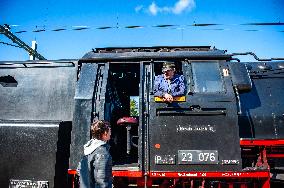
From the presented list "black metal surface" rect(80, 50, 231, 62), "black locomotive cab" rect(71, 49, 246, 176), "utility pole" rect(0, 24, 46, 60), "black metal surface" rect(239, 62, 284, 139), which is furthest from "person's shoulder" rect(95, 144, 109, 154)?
"utility pole" rect(0, 24, 46, 60)

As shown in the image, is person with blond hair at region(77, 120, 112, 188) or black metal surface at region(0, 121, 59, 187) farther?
black metal surface at region(0, 121, 59, 187)

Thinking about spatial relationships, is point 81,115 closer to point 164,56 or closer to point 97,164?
point 97,164

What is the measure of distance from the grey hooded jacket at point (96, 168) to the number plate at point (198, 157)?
1.49m

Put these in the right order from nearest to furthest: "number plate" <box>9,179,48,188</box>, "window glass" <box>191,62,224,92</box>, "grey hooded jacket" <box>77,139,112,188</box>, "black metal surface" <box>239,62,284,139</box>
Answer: "grey hooded jacket" <box>77,139,112,188</box>, "number plate" <box>9,179,48,188</box>, "window glass" <box>191,62,224,92</box>, "black metal surface" <box>239,62,284,139</box>

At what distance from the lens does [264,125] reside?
4785 millimetres

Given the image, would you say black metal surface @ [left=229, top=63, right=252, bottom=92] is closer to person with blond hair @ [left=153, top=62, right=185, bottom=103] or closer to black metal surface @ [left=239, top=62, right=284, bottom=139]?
black metal surface @ [left=239, top=62, right=284, bottom=139]

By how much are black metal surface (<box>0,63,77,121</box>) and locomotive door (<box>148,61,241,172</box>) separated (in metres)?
1.64

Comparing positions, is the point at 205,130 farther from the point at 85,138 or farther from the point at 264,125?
the point at 85,138

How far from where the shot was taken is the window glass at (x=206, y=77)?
4.47 meters

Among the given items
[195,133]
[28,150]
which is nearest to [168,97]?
[195,133]

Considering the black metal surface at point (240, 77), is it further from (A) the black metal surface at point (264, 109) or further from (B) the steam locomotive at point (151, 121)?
(A) the black metal surface at point (264, 109)

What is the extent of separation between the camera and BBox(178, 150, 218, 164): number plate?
4.11m

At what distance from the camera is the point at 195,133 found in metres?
4.21

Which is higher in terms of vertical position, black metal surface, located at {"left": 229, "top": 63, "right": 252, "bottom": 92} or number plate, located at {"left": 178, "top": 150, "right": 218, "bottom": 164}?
black metal surface, located at {"left": 229, "top": 63, "right": 252, "bottom": 92}
